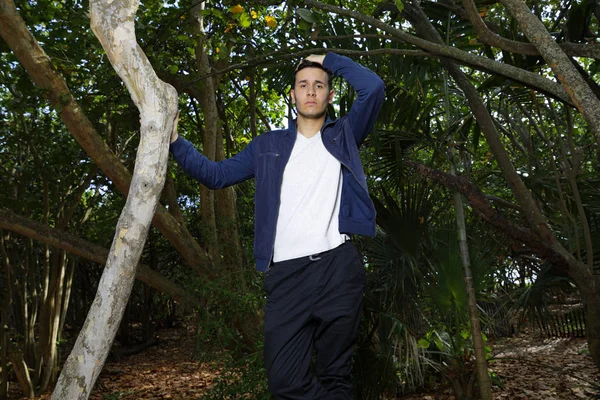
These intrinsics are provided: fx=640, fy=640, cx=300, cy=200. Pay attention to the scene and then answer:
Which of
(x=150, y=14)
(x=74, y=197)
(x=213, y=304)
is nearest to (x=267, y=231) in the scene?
(x=213, y=304)

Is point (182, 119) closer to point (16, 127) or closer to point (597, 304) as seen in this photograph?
point (16, 127)

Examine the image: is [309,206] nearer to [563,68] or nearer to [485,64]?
[563,68]

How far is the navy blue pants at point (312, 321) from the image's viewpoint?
288cm

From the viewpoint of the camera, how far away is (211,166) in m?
3.17

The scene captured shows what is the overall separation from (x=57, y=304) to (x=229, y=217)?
2.96m

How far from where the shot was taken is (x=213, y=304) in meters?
5.58

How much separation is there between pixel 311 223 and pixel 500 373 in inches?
243

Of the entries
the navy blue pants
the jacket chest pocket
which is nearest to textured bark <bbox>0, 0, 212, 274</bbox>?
the jacket chest pocket

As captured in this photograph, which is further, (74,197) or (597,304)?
(74,197)

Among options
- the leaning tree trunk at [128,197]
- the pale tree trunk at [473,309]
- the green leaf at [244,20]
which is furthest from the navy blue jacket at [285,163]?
the green leaf at [244,20]

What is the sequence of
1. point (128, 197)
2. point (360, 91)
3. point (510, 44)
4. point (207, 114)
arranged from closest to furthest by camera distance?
point (128, 197) → point (360, 91) → point (510, 44) → point (207, 114)

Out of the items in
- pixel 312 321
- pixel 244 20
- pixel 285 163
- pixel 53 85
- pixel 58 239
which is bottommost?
pixel 312 321

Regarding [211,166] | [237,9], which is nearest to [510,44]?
[211,166]

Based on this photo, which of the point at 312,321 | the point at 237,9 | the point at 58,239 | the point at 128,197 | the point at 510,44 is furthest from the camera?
the point at 58,239
